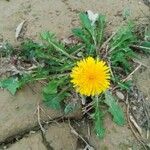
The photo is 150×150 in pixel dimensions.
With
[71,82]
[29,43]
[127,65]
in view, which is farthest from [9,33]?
[127,65]

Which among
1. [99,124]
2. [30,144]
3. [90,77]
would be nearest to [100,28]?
[90,77]

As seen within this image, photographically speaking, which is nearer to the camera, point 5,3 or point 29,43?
point 29,43

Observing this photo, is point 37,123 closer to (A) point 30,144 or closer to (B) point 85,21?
(A) point 30,144

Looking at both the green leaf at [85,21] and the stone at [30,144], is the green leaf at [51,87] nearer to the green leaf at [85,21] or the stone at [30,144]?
the stone at [30,144]

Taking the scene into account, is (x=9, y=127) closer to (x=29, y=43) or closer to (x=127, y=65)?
(x=29, y=43)

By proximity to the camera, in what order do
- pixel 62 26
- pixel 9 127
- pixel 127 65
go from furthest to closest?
pixel 62 26
pixel 127 65
pixel 9 127

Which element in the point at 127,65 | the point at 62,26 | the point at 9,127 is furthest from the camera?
the point at 62,26

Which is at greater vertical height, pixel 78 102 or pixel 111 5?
pixel 111 5

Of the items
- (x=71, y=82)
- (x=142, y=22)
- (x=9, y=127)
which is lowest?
(x=9, y=127)
